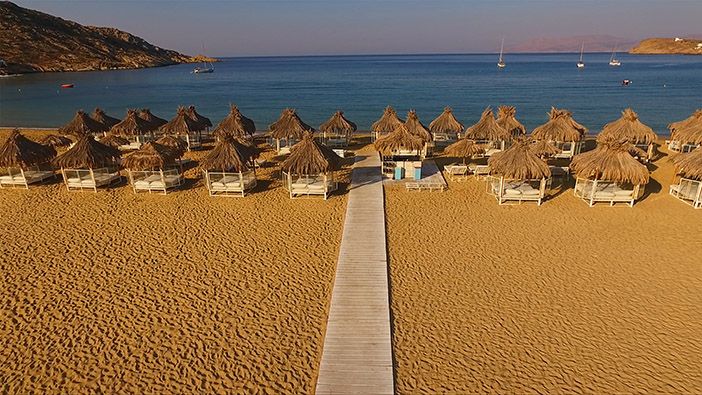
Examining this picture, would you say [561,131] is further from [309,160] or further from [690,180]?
[309,160]

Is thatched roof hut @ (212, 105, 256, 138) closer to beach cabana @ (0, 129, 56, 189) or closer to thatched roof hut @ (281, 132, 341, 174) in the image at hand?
thatched roof hut @ (281, 132, 341, 174)

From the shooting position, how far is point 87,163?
18.3m

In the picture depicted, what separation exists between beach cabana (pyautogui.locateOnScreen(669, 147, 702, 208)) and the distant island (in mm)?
127417

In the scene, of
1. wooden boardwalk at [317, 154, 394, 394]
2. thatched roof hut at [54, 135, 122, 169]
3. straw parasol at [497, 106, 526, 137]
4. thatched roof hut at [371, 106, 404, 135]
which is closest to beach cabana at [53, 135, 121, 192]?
thatched roof hut at [54, 135, 122, 169]

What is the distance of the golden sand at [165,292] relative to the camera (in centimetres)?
880

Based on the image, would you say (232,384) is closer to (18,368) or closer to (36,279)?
(18,368)

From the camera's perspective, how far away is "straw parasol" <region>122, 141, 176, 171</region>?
59.3 feet

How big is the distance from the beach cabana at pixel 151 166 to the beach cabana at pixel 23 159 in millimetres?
4614

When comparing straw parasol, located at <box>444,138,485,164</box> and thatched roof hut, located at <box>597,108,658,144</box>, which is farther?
thatched roof hut, located at <box>597,108,658,144</box>

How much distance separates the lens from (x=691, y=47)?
620 feet

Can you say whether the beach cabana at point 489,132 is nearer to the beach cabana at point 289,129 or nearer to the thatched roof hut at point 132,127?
the beach cabana at point 289,129

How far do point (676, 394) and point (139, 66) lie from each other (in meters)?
162

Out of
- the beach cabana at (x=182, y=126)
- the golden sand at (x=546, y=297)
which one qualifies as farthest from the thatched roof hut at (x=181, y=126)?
the golden sand at (x=546, y=297)

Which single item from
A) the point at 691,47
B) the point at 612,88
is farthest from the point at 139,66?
the point at 691,47
